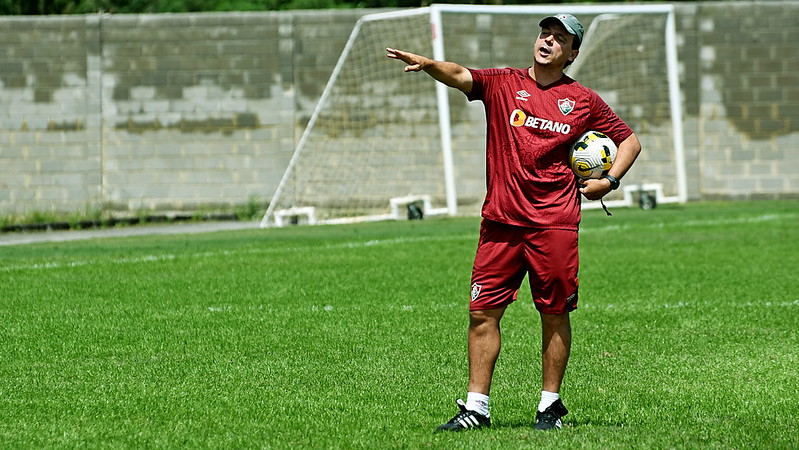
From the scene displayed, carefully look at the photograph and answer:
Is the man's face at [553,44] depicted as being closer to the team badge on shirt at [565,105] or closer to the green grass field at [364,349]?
the team badge on shirt at [565,105]

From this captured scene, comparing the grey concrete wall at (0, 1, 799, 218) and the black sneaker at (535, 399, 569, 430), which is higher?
the grey concrete wall at (0, 1, 799, 218)

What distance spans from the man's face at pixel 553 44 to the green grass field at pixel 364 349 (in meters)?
1.71

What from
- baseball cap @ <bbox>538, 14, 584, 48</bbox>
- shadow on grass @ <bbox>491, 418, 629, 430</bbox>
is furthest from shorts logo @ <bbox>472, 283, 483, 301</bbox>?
baseball cap @ <bbox>538, 14, 584, 48</bbox>

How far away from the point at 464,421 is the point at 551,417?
406 millimetres

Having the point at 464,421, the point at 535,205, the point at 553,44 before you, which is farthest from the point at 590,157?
the point at 464,421

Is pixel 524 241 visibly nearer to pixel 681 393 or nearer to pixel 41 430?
pixel 681 393

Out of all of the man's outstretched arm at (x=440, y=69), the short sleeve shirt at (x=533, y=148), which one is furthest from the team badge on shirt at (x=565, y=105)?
the man's outstretched arm at (x=440, y=69)

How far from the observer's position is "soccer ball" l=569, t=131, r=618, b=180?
5637mm

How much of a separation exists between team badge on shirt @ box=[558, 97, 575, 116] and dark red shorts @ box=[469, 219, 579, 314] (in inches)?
22.1

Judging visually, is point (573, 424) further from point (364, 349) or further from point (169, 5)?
point (169, 5)

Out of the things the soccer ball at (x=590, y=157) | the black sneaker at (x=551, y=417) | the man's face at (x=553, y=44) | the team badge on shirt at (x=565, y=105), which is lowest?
the black sneaker at (x=551, y=417)

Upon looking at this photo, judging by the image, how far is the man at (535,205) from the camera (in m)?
5.63

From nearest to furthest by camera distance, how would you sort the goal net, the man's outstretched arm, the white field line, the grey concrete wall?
the man's outstretched arm → the white field line → the goal net → the grey concrete wall

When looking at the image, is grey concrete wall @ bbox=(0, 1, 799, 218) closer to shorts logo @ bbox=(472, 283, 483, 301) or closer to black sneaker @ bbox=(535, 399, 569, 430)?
shorts logo @ bbox=(472, 283, 483, 301)
